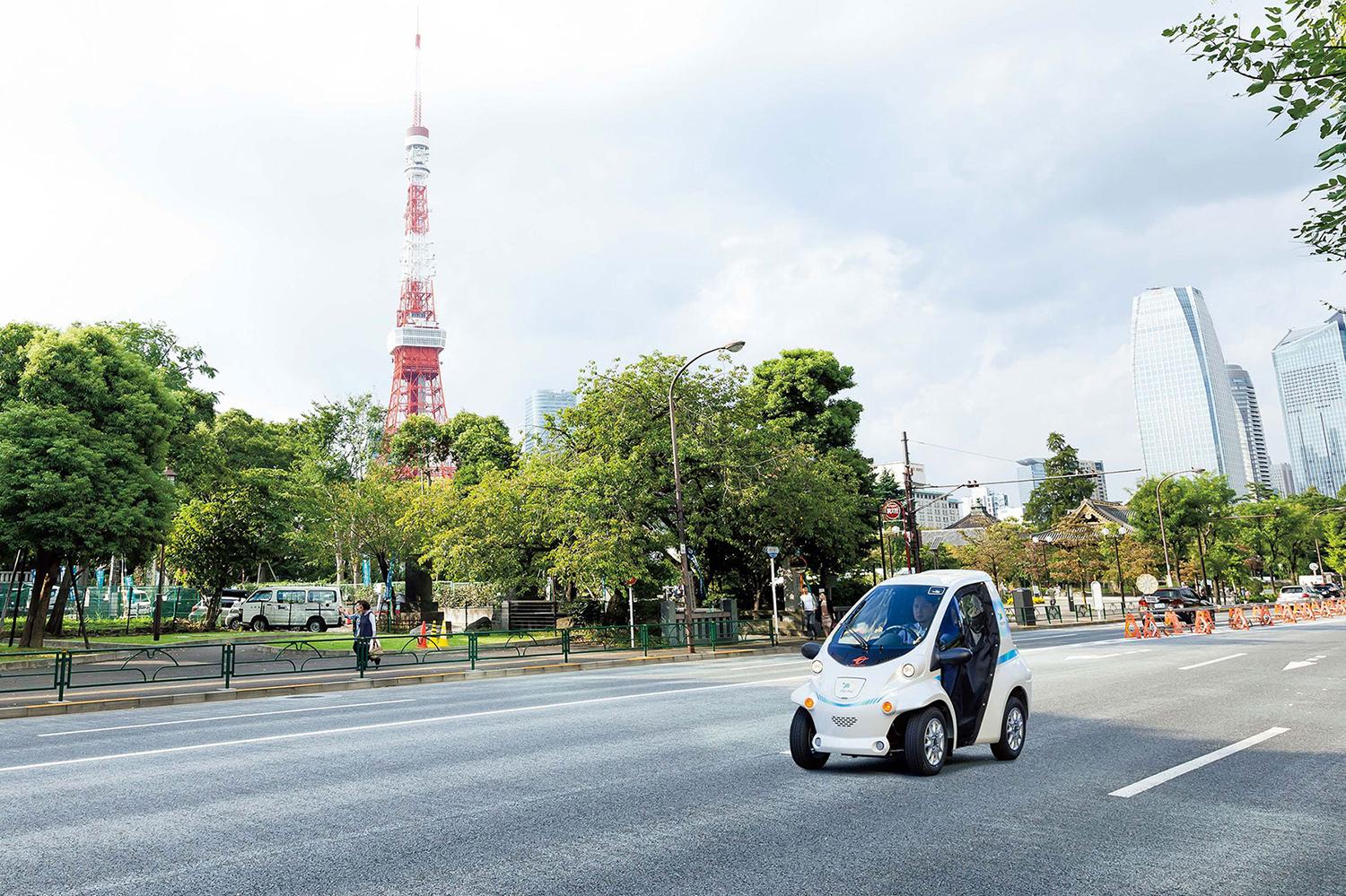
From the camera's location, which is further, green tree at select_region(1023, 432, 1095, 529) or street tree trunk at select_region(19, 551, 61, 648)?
green tree at select_region(1023, 432, 1095, 529)

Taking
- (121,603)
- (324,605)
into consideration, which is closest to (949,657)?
(324,605)

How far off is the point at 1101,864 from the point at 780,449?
29.8 meters

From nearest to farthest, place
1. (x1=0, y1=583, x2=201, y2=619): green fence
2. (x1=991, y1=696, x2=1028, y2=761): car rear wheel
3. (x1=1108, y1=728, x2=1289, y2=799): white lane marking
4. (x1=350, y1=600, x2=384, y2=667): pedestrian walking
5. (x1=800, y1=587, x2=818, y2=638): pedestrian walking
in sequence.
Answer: (x1=1108, y1=728, x2=1289, y2=799): white lane marking, (x1=991, y1=696, x2=1028, y2=761): car rear wheel, (x1=350, y1=600, x2=384, y2=667): pedestrian walking, (x1=800, y1=587, x2=818, y2=638): pedestrian walking, (x1=0, y1=583, x2=201, y2=619): green fence

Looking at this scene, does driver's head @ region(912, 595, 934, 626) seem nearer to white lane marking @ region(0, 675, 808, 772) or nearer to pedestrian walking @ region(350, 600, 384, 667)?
white lane marking @ region(0, 675, 808, 772)

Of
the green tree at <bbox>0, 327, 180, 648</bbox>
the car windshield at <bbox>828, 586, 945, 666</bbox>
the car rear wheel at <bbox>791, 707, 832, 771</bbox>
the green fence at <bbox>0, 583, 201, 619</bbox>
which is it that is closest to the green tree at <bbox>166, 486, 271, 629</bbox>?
the green fence at <bbox>0, 583, 201, 619</bbox>

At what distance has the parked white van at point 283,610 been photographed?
147 feet

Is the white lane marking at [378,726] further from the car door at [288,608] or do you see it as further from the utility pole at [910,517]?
the car door at [288,608]

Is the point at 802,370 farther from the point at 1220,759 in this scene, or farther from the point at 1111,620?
→ the point at 1220,759

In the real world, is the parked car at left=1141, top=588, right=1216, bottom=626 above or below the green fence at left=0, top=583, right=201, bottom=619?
below

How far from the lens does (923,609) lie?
7.71 metres

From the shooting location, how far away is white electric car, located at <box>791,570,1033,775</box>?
23.5 feet

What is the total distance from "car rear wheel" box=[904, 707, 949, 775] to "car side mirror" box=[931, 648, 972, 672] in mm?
368

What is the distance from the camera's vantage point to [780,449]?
114 feet

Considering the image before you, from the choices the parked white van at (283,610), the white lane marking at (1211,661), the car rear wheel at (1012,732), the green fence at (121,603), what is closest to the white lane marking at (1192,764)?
the car rear wheel at (1012,732)
